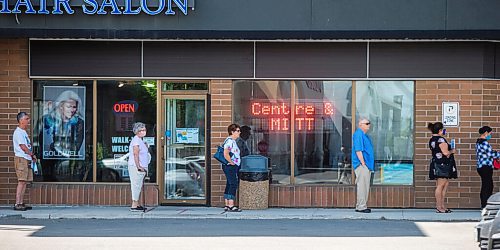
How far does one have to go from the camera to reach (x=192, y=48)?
16750mm

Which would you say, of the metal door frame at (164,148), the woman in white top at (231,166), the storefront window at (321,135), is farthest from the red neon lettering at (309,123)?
the metal door frame at (164,148)

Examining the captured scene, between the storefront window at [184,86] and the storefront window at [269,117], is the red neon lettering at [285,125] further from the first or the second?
the storefront window at [184,86]

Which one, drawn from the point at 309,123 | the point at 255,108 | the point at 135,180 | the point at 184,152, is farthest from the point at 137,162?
the point at 309,123

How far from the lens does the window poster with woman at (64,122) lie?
17.2 meters

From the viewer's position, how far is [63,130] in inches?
680

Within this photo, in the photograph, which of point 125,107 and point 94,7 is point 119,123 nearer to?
point 125,107

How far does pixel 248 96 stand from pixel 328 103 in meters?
Result: 1.65

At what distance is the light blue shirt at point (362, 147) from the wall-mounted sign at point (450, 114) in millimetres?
1712

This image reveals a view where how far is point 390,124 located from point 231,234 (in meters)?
5.16

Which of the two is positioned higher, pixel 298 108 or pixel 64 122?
pixel 298 108

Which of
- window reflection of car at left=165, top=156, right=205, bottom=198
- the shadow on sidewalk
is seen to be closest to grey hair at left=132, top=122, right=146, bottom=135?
window reflection of car at left=165, top=156, right=205, bottom=198

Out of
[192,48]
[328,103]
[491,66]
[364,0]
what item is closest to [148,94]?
[192,48]

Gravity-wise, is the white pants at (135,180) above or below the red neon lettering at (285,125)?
below

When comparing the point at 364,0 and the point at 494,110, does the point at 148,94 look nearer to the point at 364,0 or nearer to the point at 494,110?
the point at 364,0
